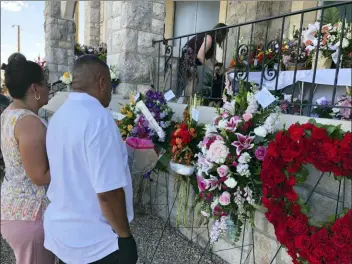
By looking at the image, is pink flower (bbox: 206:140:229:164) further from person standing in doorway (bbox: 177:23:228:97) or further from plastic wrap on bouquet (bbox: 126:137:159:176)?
person standing in doorway (bbox: 177:23:228:97)

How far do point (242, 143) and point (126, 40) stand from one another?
8.82ft

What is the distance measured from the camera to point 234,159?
6.37 ft

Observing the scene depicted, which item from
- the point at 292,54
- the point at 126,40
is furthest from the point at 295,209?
the point at 126,40

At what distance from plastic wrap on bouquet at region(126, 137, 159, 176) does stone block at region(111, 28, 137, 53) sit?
2539 mm

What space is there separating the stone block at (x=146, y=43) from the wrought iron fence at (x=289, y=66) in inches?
2.8

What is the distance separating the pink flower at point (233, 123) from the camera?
6.42 feet

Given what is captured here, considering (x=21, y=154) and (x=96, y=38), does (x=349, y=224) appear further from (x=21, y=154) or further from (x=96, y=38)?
(x=96, y=38)

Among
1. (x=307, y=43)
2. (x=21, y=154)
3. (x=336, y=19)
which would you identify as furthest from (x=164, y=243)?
(x=336, y=19)

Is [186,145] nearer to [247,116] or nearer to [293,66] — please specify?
[247,116]

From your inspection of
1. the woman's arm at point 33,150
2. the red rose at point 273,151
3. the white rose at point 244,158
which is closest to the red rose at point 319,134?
the red rose at point 273,151

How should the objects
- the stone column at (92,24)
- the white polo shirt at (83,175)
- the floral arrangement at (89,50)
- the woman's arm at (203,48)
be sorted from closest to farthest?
the white polo shirt at (83,175) → the woman's arm at (203,48) → the floral arrangement at (89,50) → the stone column at (92,24)

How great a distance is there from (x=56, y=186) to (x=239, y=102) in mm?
1250

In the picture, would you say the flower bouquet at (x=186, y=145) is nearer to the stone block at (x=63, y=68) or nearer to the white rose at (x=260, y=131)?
the white rose at (x=260, y=131)

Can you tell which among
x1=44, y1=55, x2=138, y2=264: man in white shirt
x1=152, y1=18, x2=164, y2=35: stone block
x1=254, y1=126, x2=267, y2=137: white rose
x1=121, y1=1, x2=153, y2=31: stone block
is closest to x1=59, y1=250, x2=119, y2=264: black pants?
x1=44, y1=55, x2=138, y2=264: man in white shirt
